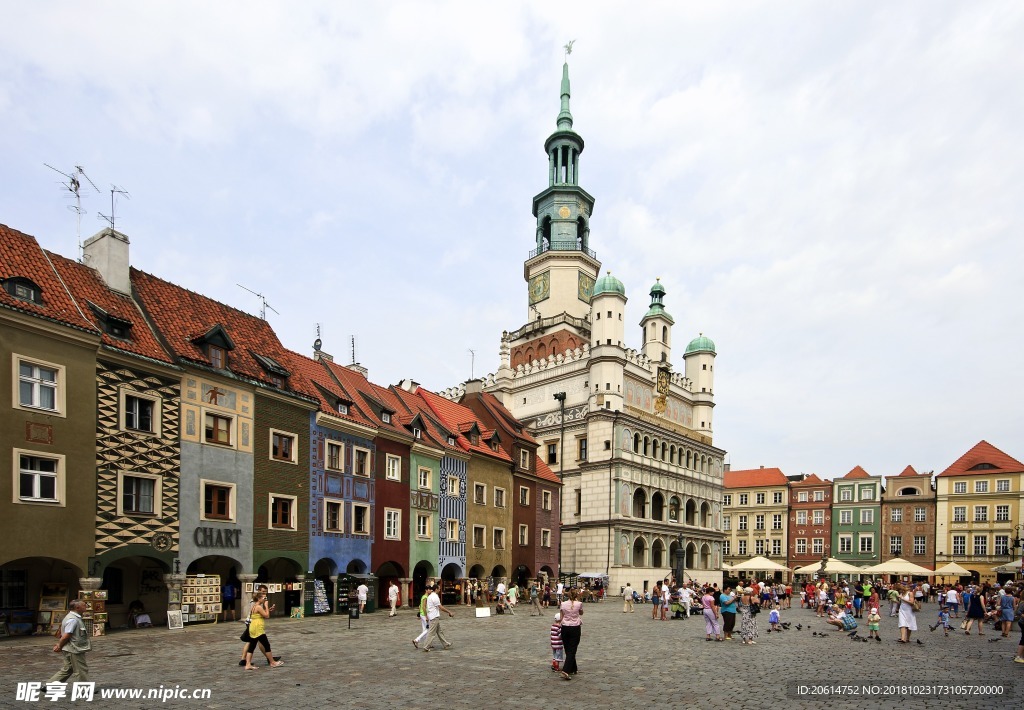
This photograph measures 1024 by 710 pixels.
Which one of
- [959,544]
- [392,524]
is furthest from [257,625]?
[959,544]

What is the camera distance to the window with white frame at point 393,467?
3717cm

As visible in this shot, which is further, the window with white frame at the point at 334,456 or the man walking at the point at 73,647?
the window with white frame at the point at 334,456

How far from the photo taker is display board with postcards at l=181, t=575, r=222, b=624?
26078mm

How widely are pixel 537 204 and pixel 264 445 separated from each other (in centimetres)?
5154

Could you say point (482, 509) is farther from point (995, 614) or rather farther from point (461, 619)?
point (995, 614)

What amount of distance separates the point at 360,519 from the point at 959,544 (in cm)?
6722

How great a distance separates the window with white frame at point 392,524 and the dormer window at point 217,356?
1145 cm

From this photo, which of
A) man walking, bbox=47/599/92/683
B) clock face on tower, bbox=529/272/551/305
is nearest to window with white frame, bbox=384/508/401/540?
man walking, bbox=47/599/92/683

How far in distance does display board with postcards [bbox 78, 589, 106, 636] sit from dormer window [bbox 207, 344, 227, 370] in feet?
28.7

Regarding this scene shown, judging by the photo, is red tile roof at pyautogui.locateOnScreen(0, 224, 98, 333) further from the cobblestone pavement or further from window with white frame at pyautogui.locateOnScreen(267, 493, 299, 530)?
window with white frame at pyautogui.locateOnScreen(267, 493, 299, 530)

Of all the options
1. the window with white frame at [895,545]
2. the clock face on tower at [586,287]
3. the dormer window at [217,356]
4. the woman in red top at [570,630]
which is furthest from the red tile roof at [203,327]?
the window with white frame at [895,545]

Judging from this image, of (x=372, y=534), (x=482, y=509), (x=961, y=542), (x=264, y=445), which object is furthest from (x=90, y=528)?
(x=961, y=542)

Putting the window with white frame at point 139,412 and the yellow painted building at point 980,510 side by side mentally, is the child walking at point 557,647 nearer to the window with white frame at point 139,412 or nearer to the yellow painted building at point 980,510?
the window with white frame at point 139,412

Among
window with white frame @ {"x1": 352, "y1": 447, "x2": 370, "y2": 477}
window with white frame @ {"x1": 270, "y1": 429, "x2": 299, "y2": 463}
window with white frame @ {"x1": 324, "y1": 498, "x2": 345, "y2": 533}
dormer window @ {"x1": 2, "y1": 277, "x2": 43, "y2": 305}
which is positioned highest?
dormer window @ {"x1": 2, "y1": 277, "x2": 43, "y2": 305}
